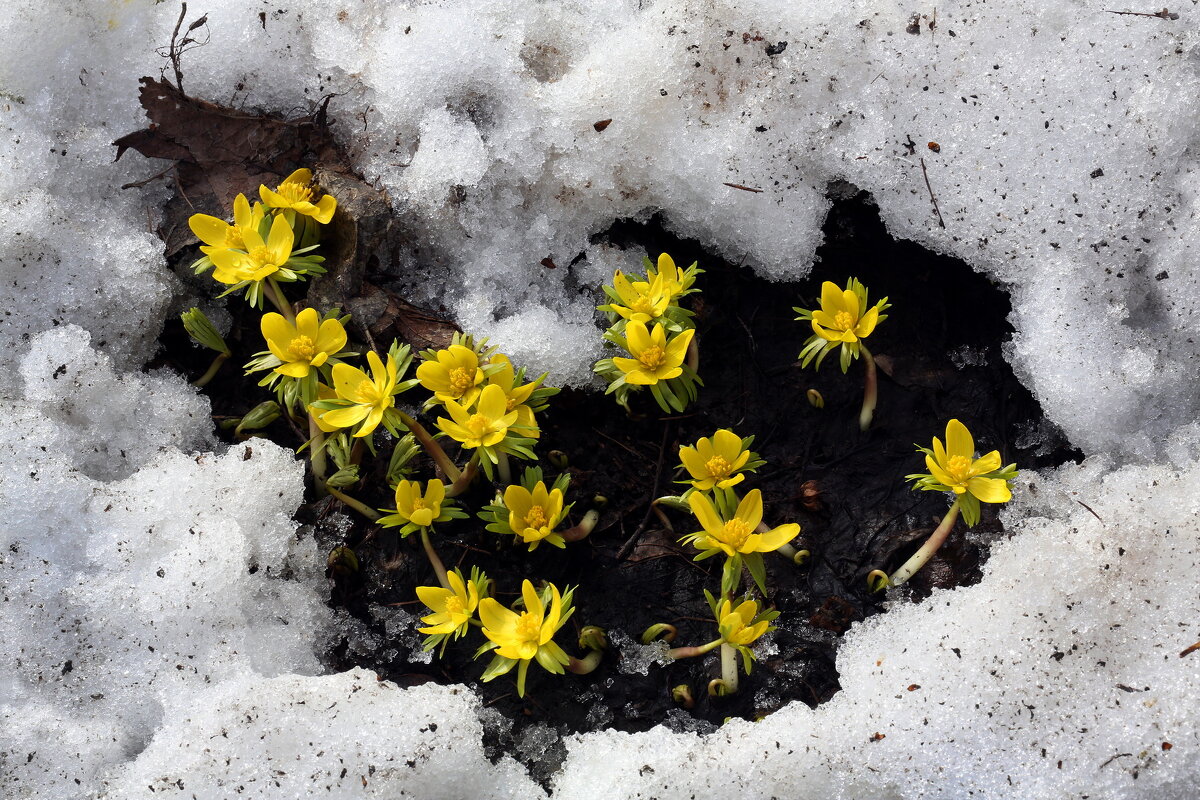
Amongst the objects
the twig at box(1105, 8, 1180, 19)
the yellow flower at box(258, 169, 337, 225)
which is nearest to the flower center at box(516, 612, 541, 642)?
the yellow flower at box(258, 169, 337, 225)

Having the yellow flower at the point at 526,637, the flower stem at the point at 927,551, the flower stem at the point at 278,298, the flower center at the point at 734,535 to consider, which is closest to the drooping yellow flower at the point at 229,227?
the flower stem at the point at 278,298

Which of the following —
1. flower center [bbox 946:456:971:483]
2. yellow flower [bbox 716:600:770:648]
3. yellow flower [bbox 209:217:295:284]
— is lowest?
yellow flower [bbox 716:600:770:648]

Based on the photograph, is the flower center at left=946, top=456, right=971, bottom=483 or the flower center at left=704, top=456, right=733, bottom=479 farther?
the flower center at left=704, top=456, right=733, bottom=479

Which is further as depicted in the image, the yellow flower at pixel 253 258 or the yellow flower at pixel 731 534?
the yellow flower at pixel 253 258

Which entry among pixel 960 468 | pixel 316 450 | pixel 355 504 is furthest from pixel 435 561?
pixel 960 468

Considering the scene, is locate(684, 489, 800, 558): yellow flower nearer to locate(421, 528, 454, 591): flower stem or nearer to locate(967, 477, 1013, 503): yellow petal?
locate(967, 477, 1013, 503): yellow petal

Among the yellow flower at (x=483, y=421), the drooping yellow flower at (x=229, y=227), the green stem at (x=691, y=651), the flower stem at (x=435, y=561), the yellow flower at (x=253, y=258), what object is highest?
the drooping yellow flower at (x=229, y=227)

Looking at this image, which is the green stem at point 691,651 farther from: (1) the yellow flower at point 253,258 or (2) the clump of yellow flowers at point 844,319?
(1) the yellow flower at point 253,258

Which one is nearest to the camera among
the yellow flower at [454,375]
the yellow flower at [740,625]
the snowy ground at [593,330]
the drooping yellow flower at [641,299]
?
the snowy ground at [593,330]
